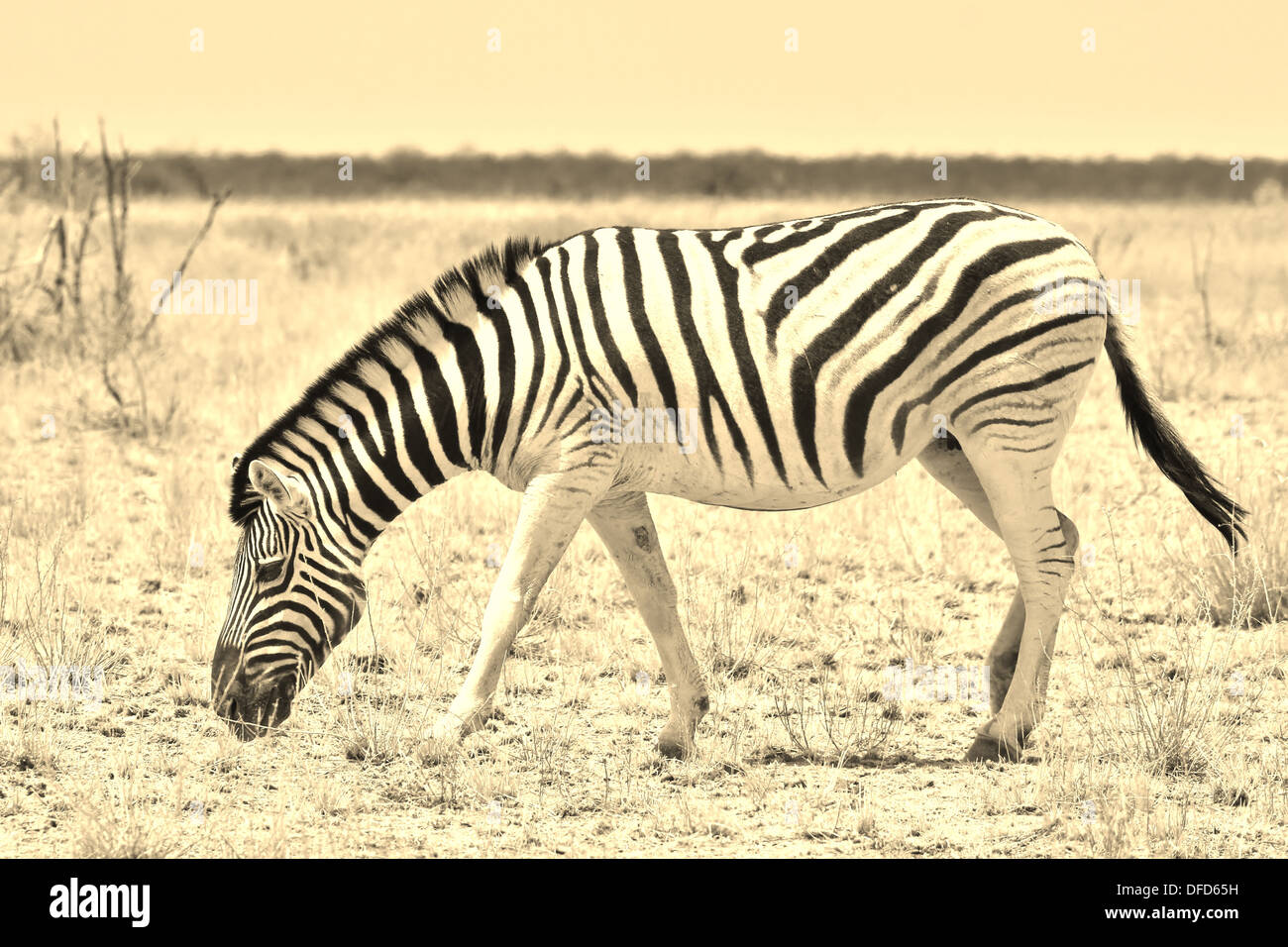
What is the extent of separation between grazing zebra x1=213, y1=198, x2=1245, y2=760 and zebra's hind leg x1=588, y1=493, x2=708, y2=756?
0.25m

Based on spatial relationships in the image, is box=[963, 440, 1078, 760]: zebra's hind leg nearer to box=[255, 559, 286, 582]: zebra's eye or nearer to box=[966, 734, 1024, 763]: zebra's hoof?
box=[966, 734, 1024, 763]: zebra's hoof

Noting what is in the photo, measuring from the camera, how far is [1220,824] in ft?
17.3

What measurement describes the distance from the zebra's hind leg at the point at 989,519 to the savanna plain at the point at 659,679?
34 centimetres

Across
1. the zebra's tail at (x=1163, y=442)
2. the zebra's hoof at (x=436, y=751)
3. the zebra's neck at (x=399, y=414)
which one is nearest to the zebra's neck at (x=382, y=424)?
the zebra's neck at (x=399, y=414)

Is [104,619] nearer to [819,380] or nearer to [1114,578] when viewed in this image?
[819,380]

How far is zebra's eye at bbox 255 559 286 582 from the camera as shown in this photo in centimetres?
561

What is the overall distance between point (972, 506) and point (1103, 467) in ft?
15.6

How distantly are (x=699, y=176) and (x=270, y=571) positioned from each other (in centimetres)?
4686

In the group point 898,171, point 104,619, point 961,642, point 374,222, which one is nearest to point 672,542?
point 961,642

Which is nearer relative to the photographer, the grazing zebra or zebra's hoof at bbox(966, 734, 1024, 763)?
the grazing zebra

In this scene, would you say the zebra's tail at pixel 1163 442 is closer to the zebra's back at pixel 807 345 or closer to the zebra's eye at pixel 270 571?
the zebra's back at pixel 807 345

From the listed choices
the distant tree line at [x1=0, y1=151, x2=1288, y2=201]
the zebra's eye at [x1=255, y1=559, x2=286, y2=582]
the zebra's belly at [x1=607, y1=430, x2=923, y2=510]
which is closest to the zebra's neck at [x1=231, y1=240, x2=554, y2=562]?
the zebra's eye at [x1=255, y1=559, x2=286, y2=582]

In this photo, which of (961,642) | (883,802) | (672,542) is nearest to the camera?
(883,802)

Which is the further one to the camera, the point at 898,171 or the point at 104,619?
the point at 898,171
